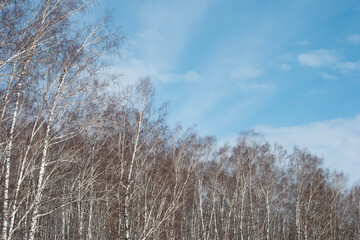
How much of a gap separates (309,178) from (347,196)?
1319cm

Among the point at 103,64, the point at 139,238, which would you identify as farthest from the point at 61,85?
the point at 139,238

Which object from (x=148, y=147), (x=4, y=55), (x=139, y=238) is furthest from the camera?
(x=148, y=147)

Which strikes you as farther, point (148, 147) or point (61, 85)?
point (148, 147)

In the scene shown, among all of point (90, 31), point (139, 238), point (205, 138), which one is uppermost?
point (205, 138)

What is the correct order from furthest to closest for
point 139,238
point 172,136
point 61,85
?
point 172,136 < point 139,238 < point 61,85

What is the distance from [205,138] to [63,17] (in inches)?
761

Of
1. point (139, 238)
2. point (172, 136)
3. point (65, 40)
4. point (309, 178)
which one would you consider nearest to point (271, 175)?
point (309, 178)

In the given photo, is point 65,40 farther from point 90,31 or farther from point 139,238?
point 139,238

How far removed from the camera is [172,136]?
19.7 m

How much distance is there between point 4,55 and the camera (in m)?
6.63

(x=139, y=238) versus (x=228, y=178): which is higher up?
(x=228, y=178)

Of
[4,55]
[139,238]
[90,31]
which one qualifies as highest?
[90,31]

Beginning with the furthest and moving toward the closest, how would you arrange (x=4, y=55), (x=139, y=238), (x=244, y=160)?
(x=244, y=160)
(x=139, y=238)
(x=4, y=55)

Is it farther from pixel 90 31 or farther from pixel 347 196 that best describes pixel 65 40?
pixel 347 196
